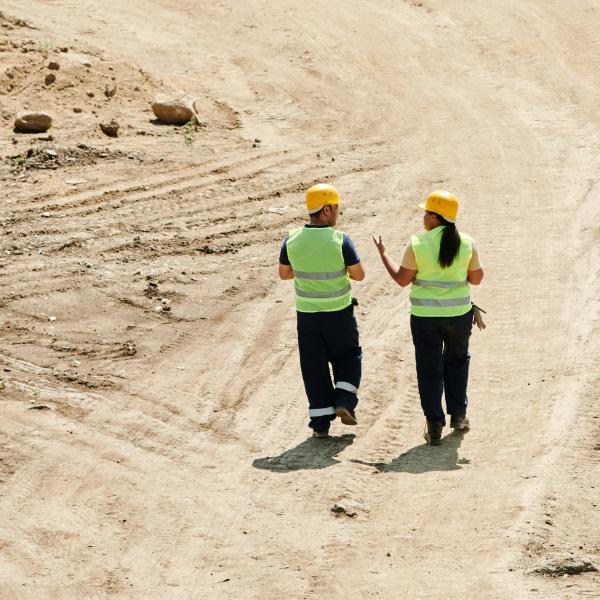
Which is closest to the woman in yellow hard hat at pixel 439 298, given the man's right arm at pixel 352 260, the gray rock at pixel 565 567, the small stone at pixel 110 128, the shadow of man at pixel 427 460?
the shadow of man at pixel 427 460

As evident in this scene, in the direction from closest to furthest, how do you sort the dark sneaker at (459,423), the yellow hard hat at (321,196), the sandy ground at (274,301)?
the sandy ground at (274,301) < the yellow hard hat at (321,196) < the dark sneaker at (459,423)

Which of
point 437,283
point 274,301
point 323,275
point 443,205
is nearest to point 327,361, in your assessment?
point 323,275

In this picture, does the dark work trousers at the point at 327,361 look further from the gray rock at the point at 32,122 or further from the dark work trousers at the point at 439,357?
the gray rock at the point at 32,122

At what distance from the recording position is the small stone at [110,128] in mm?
16969

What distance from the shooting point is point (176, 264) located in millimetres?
13727

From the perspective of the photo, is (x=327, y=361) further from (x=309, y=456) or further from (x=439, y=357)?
(x=439, y=357)

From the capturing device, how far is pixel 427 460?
9359 millimetres

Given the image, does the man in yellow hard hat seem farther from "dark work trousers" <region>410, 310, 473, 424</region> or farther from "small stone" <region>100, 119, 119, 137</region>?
"small stone" <region>100, 119, 119, 137</region>

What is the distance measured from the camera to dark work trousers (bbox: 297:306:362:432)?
9570mm

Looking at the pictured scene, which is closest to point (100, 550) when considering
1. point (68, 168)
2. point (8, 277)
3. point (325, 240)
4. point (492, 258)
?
point (325, 240)

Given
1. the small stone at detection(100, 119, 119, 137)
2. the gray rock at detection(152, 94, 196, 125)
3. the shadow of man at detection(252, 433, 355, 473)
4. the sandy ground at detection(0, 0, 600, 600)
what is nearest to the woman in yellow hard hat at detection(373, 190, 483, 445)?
the sandy ground at detection(0, 0, 600, 600)

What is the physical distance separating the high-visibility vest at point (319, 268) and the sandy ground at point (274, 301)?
1129 millimetres

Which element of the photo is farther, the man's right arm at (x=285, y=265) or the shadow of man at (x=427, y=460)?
the man's right arm at (x=285, y=265)

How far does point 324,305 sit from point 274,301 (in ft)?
11.6
